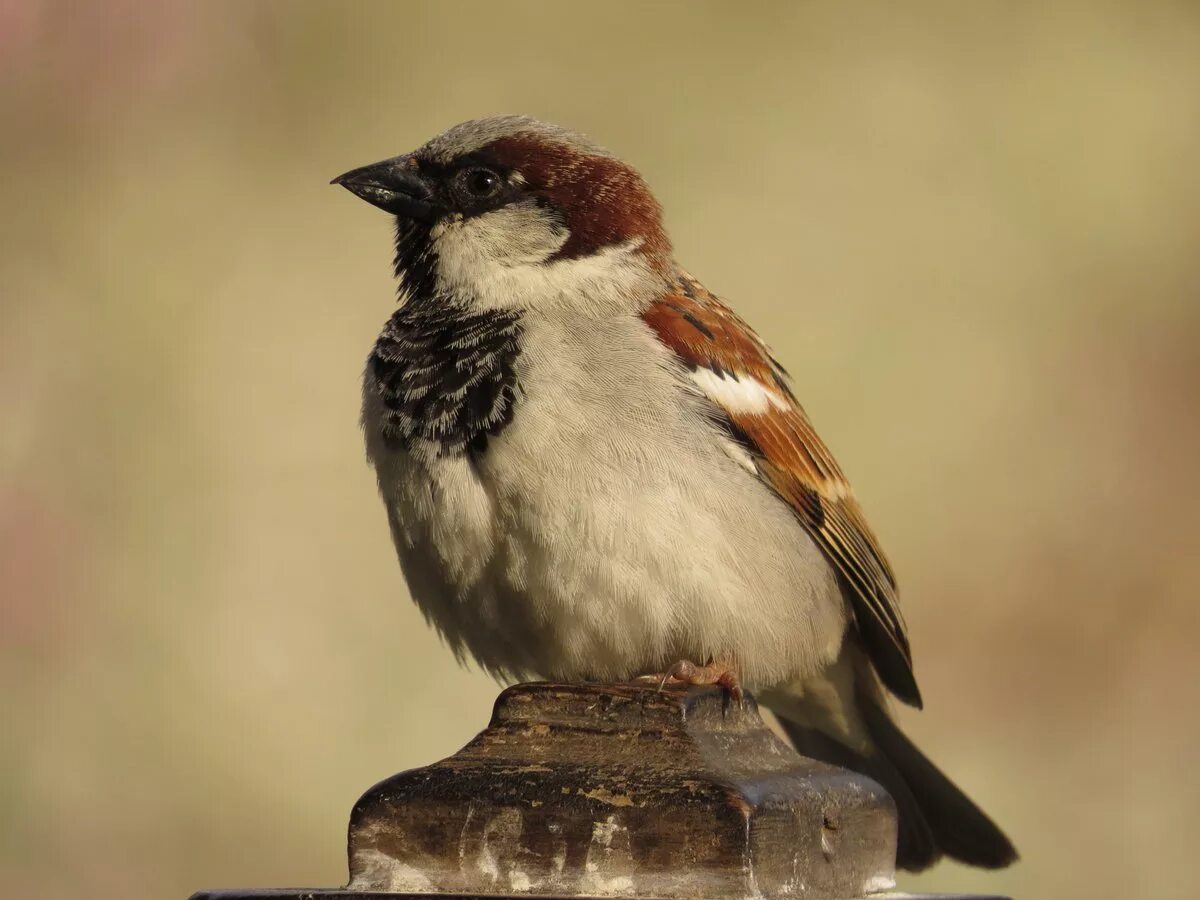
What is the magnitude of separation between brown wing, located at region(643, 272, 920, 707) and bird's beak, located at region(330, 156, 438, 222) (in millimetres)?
357

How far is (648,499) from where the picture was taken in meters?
2.03

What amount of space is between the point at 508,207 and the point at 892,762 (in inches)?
42.4

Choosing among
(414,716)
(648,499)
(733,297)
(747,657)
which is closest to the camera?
(648,499)

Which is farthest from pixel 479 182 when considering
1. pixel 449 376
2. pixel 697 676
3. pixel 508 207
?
pixel 697 676

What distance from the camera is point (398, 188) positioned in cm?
233

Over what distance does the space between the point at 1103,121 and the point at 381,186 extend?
2510 millimetres

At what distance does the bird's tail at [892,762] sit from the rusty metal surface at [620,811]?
0.93 meters

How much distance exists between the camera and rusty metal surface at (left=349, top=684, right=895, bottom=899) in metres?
1.31

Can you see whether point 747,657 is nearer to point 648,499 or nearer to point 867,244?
point 648,499

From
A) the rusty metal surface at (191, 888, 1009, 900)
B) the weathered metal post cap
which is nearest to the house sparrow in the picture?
the weathered metal post cap

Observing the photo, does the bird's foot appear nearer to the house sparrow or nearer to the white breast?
the house sparrow

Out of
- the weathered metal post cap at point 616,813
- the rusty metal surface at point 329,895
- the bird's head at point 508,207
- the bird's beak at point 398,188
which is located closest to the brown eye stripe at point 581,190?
the bird's head at point 508,207

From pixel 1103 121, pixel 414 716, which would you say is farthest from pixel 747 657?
pixel 1103 121

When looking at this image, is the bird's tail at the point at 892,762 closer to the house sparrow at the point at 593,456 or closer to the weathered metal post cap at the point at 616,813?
the house sparrow at the point at 593,456
